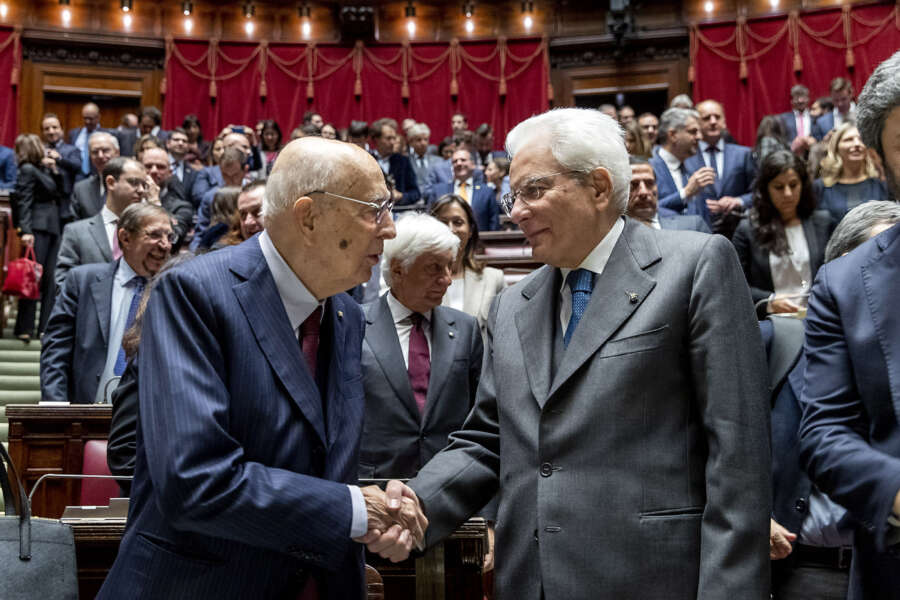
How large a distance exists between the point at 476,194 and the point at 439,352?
14.1 ft

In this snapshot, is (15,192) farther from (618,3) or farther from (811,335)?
(618,3)

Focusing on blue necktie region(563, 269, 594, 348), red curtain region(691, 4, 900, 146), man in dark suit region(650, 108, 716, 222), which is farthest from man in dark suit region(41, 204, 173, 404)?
red curtain region(691, 4, 900, 146)

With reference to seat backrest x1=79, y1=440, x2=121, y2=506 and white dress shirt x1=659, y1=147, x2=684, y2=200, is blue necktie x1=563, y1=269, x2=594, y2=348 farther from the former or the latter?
white dress shirt x1=659, y1=147, x2=684, y2=200

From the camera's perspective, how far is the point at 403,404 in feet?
10.3

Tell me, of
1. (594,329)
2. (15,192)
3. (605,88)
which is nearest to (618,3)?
(605,88)

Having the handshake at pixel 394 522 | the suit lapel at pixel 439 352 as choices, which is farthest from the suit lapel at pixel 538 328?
the suit lapel at pixel 439 352

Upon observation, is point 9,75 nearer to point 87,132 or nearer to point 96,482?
point 87,132

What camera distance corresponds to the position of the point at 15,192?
729 cm

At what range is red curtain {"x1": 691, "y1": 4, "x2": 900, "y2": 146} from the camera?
12500 mm

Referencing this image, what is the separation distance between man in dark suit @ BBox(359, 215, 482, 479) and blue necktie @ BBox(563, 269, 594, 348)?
1234mm

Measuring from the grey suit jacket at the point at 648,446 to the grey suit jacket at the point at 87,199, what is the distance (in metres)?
5.32

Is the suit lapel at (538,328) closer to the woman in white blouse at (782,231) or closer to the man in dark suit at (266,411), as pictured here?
the man in dark suit at (266,411)

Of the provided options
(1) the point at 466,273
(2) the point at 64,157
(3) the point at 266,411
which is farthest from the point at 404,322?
(2) the point at 64,157

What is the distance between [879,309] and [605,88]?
1254 cm
